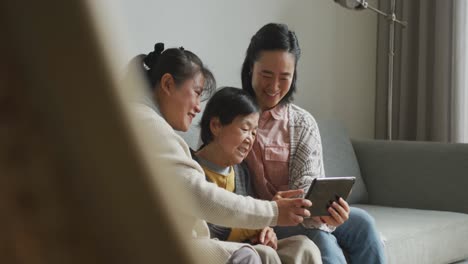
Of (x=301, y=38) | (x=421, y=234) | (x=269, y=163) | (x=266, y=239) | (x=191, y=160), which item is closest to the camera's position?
(x=191, y=160)

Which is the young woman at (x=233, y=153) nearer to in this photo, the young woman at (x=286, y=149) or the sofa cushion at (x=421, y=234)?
the young woman at (x=286, y=149)

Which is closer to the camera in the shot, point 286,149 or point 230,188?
point 230,188

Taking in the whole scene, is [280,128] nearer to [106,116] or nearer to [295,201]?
[295,201]

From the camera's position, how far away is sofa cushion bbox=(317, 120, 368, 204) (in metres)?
3.39

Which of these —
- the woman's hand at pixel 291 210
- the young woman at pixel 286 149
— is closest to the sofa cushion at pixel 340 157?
the young woman at pixel 286 149

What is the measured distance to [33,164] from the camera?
9 cm

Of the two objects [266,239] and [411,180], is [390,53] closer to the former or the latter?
[411,180]

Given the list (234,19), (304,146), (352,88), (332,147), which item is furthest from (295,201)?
(352,88)

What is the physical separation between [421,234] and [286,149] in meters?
0.92

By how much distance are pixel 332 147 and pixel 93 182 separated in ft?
11.1

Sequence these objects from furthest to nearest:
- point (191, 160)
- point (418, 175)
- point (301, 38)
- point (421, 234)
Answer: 1. point (301, 38)
2. point (418, 175)
3. point (421, 234)
4. point (191, 160)

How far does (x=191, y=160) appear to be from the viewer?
1677mm

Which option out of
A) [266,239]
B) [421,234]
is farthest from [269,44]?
[421,234]

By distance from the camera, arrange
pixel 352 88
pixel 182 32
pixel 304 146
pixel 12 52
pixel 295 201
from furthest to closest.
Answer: pixel 352 88 < pixel 182 32 < pixel 304 146 < pixel 295 201 < pixel 12 52
